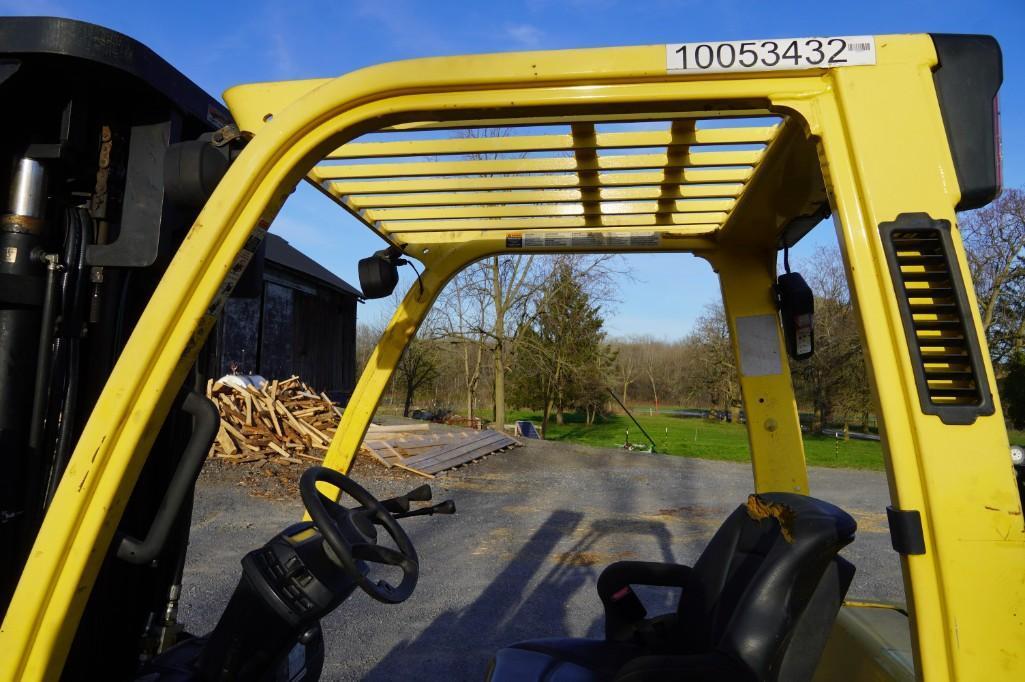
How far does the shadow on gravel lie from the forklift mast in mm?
2494

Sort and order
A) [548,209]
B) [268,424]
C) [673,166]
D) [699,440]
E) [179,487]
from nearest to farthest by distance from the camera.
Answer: [179,487], [673,166], [548,209], [268,424], [699,440]

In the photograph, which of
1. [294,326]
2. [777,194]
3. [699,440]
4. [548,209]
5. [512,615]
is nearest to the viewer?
[777,194]

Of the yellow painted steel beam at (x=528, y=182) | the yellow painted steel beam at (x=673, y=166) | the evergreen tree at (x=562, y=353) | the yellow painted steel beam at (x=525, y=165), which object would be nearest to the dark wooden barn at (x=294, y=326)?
the evergreen tree at (x=562, y=353)

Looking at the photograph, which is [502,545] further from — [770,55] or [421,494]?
[770,55]

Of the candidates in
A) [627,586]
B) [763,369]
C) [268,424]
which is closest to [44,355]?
[627,586]

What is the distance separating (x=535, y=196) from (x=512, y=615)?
380 centimetres

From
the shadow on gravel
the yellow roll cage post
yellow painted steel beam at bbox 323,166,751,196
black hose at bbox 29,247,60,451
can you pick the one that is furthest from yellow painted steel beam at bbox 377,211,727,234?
the shadow on gravel

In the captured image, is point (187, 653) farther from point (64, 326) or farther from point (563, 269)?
point (563, 269)

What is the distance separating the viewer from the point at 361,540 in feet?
6.67

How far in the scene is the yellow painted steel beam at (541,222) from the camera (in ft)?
9.32

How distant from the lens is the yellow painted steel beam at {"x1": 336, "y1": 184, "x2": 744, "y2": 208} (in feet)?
8.27

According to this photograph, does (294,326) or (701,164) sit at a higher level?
(294,326)

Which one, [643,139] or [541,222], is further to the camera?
[541,222]

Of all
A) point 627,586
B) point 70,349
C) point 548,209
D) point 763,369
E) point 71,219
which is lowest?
point 627,586
